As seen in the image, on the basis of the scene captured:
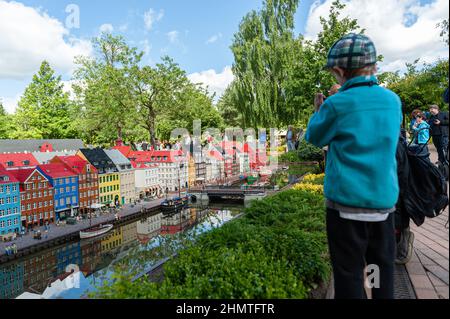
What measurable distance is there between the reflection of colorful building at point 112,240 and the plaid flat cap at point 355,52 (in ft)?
80.7

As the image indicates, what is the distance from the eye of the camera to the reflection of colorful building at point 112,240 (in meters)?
24.4

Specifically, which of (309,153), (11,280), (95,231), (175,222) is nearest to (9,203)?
(95,231)

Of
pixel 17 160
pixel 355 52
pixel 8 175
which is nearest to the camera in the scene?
pixel 355 52

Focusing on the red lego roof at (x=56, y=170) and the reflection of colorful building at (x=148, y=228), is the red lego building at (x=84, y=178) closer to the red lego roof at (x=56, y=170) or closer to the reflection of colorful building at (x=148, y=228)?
the red lego roof at (x=56, y=170)

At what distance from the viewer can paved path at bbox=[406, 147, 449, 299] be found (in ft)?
8.44

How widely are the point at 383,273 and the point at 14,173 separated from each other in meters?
31.5

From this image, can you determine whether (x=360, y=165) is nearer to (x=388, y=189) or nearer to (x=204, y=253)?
(x=388, y=189)

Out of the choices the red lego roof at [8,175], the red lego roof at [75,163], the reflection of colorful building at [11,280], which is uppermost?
the red lego roof at [75,163]

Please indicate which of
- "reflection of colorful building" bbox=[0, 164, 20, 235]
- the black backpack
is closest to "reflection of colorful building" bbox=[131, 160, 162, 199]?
"reflection of colorful building" bbox=[0, 164, 20, 235]

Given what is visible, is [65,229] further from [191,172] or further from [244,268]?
[244,268]

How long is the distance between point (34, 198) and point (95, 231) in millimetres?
6392

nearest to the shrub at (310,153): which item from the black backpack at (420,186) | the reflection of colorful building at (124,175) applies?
the black backpack at (420,186)

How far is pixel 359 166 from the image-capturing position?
1.73m

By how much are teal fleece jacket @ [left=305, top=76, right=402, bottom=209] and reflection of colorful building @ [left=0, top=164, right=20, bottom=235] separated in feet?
95.0
